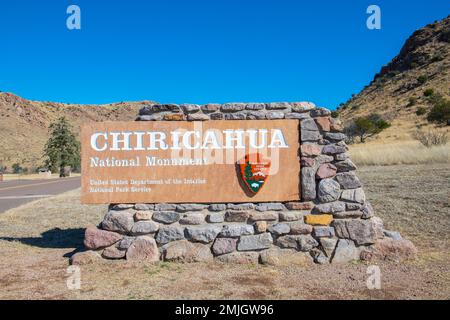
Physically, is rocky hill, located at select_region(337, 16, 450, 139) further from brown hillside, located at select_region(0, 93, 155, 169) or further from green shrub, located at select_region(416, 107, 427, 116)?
brown hillside, located at select_region(0, 93, 155, 169)

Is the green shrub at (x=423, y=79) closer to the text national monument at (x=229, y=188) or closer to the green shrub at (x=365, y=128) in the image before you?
the green shrub at (x=365, y=128)

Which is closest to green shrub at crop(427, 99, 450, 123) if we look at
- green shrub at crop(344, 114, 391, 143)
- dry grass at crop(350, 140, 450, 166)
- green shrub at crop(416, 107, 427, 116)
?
green shrub at crop(344, 114, 391, 143)

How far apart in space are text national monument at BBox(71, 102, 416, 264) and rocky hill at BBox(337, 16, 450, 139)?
2507 cm

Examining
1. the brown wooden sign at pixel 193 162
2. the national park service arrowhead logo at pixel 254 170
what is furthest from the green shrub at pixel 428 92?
the national park service arrowhead logo at pixel 254 170

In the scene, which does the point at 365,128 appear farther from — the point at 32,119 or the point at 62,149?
the point at 32,119

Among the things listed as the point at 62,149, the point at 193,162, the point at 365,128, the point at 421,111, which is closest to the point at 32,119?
the point at 62,149

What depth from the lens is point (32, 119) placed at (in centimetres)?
7338

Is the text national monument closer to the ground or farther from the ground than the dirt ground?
farther from the ground

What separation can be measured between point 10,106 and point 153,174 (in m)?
77.5

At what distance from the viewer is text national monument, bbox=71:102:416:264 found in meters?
5.99

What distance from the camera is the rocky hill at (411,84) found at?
38094 millimetres

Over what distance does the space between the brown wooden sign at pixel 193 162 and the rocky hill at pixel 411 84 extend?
25.3 m

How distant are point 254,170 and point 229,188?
44 cm

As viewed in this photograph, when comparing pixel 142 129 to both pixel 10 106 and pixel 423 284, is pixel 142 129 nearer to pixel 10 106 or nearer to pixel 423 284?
pixel 423 284
